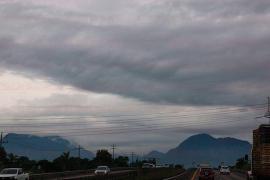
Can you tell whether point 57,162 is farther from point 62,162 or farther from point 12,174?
point 12,174

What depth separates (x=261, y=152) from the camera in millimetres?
43844

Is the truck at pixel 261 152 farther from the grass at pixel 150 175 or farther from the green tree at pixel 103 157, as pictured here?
the green tree at pixel 103 157

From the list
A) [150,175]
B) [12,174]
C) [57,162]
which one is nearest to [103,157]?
[57,162]

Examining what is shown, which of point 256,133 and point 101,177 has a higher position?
point 256,133

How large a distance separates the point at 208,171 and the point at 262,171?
950 inches

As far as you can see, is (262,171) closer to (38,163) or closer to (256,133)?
(256,133)

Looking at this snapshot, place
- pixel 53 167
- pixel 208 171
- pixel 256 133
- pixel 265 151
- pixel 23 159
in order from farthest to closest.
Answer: pixel 23 159, pixel 53 167, pixel 208 171, pixel 256 133, pixel 265 151

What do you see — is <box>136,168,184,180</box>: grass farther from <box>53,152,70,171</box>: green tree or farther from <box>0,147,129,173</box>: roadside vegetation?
<box>53,152,70,171</box>: green tree

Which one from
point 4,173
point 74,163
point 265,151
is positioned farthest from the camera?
point 74,163

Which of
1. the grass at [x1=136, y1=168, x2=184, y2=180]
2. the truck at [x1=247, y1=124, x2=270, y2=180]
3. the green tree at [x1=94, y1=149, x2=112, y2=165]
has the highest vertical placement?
the green tree at [x1=94, y1=149, x2=112, y2=165]

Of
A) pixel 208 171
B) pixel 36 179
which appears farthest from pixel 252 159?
pixel 36 179

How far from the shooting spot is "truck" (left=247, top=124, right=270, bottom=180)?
4297cm

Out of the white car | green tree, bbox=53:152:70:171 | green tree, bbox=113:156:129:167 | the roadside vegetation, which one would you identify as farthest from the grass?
green tree, bbox=113:156:129:167

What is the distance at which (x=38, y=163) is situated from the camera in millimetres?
110812
